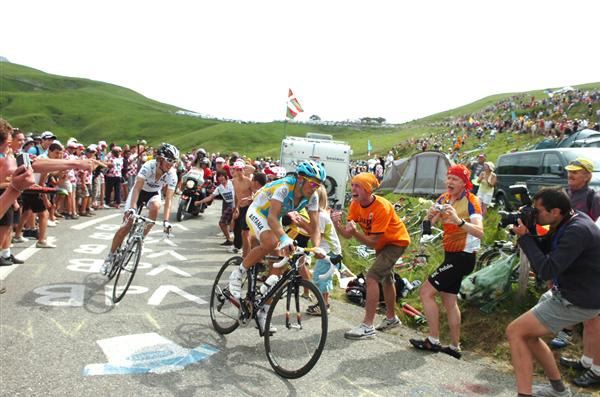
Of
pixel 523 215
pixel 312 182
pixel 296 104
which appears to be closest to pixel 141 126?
pixel 296 104

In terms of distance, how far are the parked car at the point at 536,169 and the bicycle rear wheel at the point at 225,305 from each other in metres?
7.87

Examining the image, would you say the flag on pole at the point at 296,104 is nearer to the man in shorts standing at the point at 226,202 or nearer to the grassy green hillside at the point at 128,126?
the man in shorts standing at the point at 226,202

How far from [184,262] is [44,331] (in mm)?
4342

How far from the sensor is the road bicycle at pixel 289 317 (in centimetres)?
435

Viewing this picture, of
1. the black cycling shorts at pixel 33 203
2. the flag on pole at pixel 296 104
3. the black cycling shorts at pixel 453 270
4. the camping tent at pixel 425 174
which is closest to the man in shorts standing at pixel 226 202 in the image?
the black cycling shorts at pixel 33 203

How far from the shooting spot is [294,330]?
4.85 metres

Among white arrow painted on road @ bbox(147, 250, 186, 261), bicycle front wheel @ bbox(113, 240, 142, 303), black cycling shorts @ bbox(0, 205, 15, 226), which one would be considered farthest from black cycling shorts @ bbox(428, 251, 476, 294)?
black cycling shorts @ bbox(0, 205, 15, 226)

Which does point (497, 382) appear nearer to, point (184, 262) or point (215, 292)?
point (215, 292)

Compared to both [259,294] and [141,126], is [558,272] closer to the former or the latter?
[259,294]

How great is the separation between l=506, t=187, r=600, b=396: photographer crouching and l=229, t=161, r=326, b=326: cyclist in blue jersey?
1.90 m

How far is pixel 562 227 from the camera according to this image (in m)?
3.79

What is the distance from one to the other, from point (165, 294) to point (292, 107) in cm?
1671

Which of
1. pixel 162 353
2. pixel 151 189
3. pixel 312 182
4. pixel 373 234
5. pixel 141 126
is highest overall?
pixel 141 126

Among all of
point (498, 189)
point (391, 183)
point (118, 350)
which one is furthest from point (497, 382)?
point (391, 183)
